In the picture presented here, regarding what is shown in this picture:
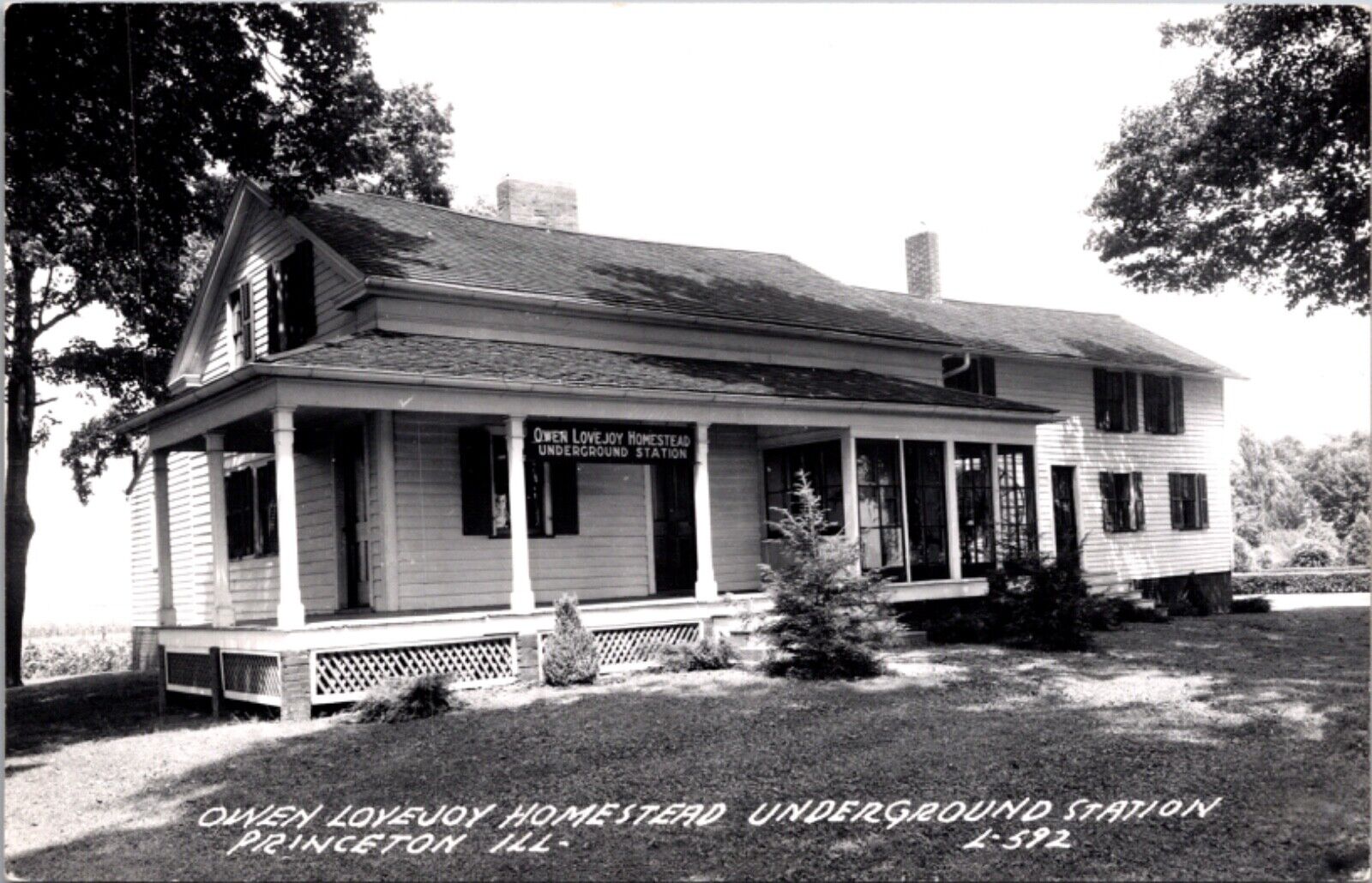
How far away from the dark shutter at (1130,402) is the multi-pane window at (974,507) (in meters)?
7.29

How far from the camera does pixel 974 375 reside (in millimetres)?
24016

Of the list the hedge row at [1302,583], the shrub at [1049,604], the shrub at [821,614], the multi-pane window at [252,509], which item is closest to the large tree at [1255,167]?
the shrub at [1049,604]

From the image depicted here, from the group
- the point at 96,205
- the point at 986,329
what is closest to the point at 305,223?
the point at 96,205

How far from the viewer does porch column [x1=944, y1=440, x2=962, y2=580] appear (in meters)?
18.8

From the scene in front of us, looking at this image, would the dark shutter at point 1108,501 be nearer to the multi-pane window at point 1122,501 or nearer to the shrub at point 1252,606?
the multi-pane window at point 1122,501

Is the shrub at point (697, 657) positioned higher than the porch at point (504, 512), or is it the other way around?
the porch at point (504, 512)

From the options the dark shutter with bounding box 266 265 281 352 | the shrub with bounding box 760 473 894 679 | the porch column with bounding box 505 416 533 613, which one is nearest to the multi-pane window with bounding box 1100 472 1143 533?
the shrub with bounding box 760 473 894 679

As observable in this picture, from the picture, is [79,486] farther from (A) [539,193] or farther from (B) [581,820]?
(B) [581,820]

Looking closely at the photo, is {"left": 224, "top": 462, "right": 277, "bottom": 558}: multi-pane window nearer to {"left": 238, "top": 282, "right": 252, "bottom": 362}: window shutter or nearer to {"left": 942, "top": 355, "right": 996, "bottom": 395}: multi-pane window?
{"left": 238, "top": 282, "right": 252, "bottom": 362}: window shutter

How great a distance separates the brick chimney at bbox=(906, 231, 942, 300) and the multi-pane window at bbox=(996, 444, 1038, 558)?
23.2ft

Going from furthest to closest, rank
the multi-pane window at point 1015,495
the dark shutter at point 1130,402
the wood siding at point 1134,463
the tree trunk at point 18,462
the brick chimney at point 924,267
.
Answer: the brick chimney at point 924,267
the dark shutter at point 1130,402
the wood siding at point 1134,463
the multi-pane window at point 1015,495
the tree trunk at point 18,462

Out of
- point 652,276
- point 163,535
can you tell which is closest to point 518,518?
point 163,535

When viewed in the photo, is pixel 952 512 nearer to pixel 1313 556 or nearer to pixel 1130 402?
pixel 1130 402

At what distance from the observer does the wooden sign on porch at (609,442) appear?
14.1m
